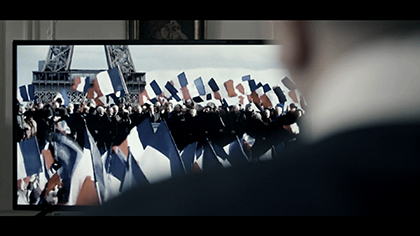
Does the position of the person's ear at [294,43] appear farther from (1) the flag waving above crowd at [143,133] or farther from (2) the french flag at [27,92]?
(2) the french flag at [27,92]

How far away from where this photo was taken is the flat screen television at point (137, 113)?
2.78 metres

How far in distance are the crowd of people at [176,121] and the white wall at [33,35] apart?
32cm

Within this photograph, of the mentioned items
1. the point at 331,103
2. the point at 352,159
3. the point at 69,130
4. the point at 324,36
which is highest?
the point at 324,36

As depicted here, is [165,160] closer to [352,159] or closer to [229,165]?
[229,165]

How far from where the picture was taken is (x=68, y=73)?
2.83 meters

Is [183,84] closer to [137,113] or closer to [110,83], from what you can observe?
[137,113]

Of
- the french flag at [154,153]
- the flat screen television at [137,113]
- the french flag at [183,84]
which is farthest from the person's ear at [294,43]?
the french flag at [154,153]

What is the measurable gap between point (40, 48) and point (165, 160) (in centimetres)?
126

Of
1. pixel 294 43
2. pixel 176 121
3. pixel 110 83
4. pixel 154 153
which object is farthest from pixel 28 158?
pixel 294 43

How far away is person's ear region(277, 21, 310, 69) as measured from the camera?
109 inches

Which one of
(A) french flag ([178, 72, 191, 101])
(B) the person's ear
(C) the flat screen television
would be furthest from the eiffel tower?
(B) the person's ear

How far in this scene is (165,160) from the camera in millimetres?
2801
